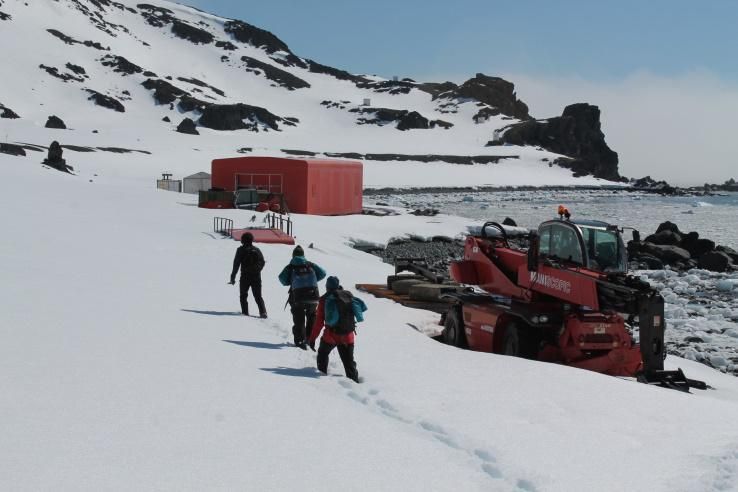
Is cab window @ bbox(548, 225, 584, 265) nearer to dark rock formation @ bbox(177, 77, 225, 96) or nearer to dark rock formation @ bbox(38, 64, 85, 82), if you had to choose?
dark rock formation @ bbox(38, 64, 85, 82)

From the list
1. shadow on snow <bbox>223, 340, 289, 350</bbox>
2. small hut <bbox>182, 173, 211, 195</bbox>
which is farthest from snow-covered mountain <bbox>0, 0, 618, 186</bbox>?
shadow on snow <bbox>223, 340, 289, 350</bbox>

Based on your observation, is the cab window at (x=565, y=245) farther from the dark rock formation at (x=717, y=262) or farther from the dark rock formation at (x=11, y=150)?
the dark rock formation at (x=11, y=150)

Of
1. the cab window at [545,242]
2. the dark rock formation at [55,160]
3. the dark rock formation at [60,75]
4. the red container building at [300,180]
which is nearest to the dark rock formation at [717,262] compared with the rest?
the red container building at [300,180]

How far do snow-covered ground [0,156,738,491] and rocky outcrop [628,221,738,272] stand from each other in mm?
19339

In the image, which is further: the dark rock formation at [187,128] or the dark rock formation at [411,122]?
the dark rock formation at [411,122]

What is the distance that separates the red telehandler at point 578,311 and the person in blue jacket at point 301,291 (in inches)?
141

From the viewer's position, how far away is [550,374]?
10875 mm

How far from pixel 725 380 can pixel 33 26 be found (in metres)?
197

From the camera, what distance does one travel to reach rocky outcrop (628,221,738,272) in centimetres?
3347

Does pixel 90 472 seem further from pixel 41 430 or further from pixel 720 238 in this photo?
pixel 720 238

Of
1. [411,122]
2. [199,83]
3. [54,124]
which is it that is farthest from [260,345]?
[199,83]

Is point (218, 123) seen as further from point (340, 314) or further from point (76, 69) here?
point (340, 314)

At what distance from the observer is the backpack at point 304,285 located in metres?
12.2

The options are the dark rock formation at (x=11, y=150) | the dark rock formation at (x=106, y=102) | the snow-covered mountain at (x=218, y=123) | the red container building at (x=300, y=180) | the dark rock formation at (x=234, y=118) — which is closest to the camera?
the red container building at (x=300, y=180)
